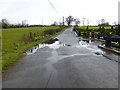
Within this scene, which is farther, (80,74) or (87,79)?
(80,74)

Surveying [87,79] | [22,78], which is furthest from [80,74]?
[22,78]

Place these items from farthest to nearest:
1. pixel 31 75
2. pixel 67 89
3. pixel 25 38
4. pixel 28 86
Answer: pixel 25 38 → pixel 31 75 → pixel 28 86 → pixel 67 89

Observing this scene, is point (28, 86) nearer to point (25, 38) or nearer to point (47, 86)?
point (47, 86)

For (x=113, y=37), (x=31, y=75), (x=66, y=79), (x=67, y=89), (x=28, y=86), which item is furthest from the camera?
Answer: (x=113, y=37)

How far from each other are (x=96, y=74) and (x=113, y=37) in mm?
6837

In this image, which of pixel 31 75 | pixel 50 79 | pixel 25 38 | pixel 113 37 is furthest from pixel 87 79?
pixel 25 38

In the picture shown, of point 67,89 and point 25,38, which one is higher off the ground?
point 25,38

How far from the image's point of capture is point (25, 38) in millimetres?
17125

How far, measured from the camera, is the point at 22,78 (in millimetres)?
4574

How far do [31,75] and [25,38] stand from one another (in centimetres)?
1318

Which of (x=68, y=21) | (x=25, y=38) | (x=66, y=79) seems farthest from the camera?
(x=68, y=21)

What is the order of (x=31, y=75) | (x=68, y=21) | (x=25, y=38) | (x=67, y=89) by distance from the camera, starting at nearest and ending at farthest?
1. (x=67, y=89)
2. (x=31, y=75)
3. (x=25, y=38)
4. (x=68, y=21)

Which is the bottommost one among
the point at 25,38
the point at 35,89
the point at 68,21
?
the point at 35,89

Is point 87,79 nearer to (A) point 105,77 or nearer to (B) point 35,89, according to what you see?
(A) point 105,77
